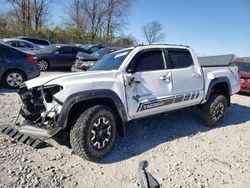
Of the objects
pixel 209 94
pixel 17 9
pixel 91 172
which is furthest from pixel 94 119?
pixel 17 9

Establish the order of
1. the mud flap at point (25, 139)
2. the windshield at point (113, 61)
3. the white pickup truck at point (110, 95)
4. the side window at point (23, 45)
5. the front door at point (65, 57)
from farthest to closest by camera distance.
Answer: the side window at point (23, 45) < the front door at point (65, 57) < the windshield at point (113, 61) < the mud flap at point (25, 139) < the white pickup truck at point (110, 95)

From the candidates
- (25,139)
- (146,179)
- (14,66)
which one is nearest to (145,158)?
(146,179)

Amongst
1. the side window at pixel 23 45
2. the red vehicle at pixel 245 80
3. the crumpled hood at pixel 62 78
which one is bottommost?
the red vehicle at pixel 245 80

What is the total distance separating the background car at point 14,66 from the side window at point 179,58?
5081mm

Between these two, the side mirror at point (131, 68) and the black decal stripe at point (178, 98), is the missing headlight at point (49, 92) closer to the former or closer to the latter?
the side mirror at point (131, 68)

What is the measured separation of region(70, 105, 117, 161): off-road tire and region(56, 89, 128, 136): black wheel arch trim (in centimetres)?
19

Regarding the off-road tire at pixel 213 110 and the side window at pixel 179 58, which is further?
the off-road tire at pixel 213 110

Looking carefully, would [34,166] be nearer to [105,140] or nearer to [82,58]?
[105,140]

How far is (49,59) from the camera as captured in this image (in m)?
13.3

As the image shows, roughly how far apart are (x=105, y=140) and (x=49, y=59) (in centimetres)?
1004

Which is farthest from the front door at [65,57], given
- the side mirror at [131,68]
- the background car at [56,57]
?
the side mirror at [131,68]

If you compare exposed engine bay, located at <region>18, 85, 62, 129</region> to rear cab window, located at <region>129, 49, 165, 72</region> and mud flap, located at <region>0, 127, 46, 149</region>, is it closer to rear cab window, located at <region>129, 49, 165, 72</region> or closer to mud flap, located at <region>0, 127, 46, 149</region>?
mud flap, located at <region>0, 127, 46, 149</region>

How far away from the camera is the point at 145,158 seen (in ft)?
14.5

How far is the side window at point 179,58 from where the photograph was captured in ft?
17.6
